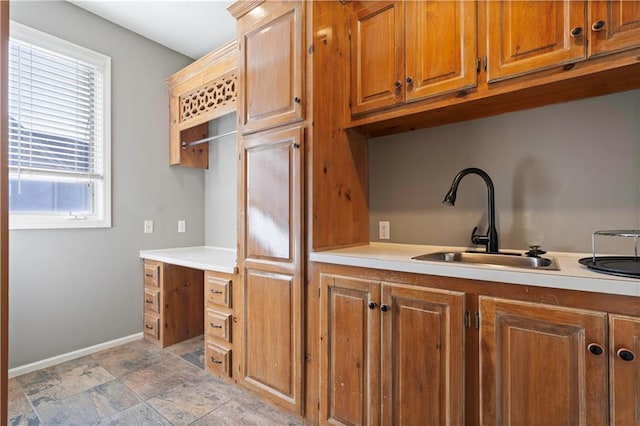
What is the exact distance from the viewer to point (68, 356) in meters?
2.48

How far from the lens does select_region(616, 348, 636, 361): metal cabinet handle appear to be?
936 millimetres

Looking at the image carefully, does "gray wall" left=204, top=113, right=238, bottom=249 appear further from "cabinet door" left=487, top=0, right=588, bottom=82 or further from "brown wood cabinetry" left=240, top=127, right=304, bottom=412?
"cabinet door" left=487, top=0, right=588, bottom=82

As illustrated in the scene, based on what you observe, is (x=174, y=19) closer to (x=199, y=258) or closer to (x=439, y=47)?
(x=199, y=258)

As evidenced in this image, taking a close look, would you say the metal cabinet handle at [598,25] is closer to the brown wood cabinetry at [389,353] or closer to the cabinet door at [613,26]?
the cabinet door at [613,26]

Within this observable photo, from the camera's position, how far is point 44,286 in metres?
2.36

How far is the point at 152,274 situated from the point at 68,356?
827 mm

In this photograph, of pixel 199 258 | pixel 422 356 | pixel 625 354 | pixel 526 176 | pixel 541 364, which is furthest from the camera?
pixel 199 258

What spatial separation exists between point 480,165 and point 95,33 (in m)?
3.18

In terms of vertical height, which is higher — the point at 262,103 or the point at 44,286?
the point at 262,103

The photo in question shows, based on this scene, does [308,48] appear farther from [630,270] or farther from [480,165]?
[630,270]

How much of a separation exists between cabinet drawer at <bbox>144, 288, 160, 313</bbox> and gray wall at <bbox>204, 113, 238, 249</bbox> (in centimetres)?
73

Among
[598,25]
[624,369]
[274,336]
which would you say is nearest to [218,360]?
[274,336]

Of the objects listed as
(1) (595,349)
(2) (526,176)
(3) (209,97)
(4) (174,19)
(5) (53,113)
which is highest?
(4) (174,19)

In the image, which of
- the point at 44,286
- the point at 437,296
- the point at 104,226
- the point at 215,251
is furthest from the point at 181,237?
the point at 437,296
